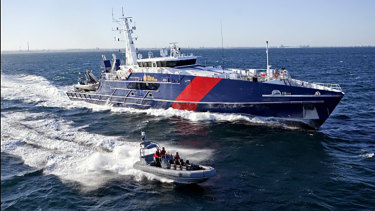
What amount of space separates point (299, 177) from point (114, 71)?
21987mm

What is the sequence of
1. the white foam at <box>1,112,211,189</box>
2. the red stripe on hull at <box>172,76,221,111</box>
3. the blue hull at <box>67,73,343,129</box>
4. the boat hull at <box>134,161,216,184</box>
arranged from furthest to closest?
the red stripe on hull at <box>172,76,221,111</box> < the blue hull at <box>67,73,343,129</box> < the white foam at <box>1,112,211,189</box> < the boat hull at <box>134,161,216,184</box>

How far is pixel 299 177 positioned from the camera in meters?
14.6

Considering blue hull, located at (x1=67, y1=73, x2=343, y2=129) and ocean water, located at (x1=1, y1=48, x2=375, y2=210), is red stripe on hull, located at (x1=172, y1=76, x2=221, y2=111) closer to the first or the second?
blue hull, located at (x1=67, y1=73, x2=343, y2=129)

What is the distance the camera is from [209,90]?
23984 millimetres

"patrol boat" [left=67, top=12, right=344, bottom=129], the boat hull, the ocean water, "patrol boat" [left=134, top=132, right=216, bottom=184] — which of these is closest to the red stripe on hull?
"patrol boat" [left=67, top=12, right=344, bottom=129]

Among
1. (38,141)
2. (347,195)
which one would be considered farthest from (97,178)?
(347,195)

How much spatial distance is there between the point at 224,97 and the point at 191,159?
8.00m

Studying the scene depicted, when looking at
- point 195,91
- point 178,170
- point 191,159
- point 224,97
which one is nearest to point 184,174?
point 178,170

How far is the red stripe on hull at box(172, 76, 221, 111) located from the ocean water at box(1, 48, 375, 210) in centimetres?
70

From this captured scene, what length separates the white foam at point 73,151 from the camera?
15.2 metres

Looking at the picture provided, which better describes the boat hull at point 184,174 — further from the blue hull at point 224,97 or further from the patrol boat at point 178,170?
the blue hull at point 224,97

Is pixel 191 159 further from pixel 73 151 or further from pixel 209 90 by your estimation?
pixel 209 90

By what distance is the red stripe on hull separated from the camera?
23.7 meters

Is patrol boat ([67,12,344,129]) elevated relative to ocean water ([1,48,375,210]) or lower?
elevated
